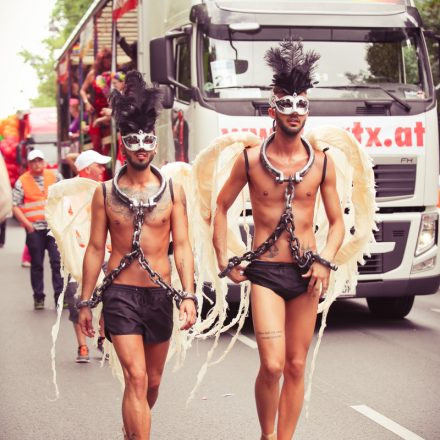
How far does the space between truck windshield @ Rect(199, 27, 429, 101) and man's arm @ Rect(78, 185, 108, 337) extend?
16.3 feet

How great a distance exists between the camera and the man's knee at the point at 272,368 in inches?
221

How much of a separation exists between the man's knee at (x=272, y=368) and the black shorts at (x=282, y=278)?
0.38 meters

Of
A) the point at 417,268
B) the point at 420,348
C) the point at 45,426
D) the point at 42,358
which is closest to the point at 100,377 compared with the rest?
the point at 42,358

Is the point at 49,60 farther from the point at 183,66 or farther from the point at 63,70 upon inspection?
the point at 183,66

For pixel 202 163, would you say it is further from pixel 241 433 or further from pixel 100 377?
pixel 100 377

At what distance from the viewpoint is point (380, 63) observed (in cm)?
1112

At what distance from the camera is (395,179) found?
1096 centimetres

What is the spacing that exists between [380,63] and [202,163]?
514cm

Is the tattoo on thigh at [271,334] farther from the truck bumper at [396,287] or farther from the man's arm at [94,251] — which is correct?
the truck bumper at [396,287]

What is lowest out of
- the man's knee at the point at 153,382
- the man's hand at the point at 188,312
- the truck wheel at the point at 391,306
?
the truck wheel at the point at 391,306

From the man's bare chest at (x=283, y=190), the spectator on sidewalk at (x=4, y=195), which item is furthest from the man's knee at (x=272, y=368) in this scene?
the spectator on sidewalk at (x=4, y=195)

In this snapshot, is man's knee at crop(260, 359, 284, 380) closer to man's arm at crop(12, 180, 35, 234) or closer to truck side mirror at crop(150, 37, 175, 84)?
truck side mirror at crop(150, 37, 175, 84)

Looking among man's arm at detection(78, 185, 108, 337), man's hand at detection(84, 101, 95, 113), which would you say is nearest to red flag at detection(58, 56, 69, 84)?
man's hand at detection(84, 101, 95, 113)

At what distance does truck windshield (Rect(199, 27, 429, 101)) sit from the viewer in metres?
10.6
